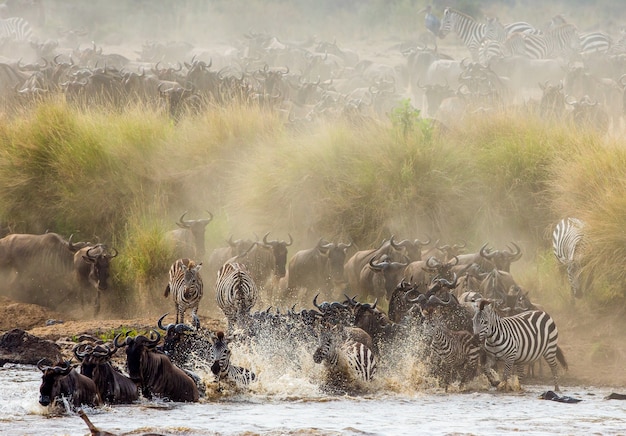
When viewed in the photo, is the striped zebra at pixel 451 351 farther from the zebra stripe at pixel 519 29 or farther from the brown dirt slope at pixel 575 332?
the zebra stripe at pixel 519 29

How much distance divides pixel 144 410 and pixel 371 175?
685 centimetres

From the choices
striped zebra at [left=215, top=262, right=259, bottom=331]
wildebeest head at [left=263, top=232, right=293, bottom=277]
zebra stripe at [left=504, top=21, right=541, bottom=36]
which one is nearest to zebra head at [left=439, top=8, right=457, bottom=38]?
zebra stripe at [left=504, top=21, right=541, bottom=36]

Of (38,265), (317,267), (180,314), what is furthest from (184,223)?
(180,314)

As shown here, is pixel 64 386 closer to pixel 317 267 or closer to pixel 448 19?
pixel 317 267

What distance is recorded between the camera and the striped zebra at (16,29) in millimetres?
41562

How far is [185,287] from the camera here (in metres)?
13.8

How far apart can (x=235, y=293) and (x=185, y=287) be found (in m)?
0.62

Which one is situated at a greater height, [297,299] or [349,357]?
[297,299]

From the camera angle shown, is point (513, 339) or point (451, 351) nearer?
point (451, 351)

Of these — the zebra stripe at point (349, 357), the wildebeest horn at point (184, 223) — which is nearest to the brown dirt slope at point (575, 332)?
the wildebeest horn at point (184, 223)

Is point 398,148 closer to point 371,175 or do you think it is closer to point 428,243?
point 371,175

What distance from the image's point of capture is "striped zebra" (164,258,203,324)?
1381 centimetres

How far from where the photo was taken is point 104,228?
1717 cm

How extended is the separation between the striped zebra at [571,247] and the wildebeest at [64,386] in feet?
21.7
